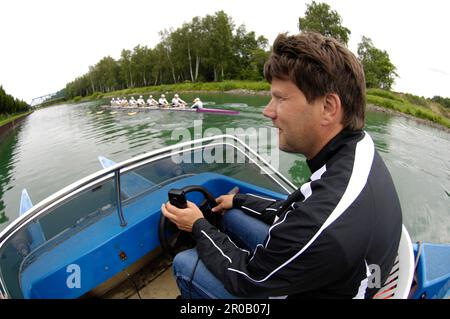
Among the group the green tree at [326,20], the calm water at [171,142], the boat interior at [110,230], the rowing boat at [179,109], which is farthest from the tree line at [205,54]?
the boat interior at [110,230]

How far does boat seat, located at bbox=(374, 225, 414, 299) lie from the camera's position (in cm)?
138

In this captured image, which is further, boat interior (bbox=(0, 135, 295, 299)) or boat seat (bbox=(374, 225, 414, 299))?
boat interior (bbox=(0, 135, 295, 299))

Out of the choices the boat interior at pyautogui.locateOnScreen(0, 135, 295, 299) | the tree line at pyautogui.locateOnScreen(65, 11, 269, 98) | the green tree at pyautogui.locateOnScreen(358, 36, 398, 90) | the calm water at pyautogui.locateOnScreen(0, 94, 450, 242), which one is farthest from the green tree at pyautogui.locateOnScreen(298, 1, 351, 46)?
the boat interior at pyautogui.locateOnScreen(0, 135, 295, 299)

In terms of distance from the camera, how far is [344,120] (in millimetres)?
1327

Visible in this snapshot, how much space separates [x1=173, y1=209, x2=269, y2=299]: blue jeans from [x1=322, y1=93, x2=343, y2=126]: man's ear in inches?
41.7

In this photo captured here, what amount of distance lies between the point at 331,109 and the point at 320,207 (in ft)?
1.69

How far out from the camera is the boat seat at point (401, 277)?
1382mm

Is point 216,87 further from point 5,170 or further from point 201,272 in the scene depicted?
point 201,272

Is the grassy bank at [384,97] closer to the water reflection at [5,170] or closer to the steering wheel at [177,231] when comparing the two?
the water reflection at [5,170]

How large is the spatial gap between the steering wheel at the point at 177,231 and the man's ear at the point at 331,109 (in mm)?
1111

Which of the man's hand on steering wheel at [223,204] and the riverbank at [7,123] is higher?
the riverbank at [7,123]

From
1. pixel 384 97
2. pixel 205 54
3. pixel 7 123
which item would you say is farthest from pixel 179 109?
pixel 205 54

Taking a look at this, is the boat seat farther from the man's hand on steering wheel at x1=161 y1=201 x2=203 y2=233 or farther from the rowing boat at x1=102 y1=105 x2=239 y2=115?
the rowing boat at x1=102 y1=105 x2=239 y2=115
